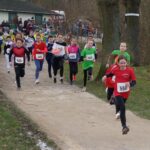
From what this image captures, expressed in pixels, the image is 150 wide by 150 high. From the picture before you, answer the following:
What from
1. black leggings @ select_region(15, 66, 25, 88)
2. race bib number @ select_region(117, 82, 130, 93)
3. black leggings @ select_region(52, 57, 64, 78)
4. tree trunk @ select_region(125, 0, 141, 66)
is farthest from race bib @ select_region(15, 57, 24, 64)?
tree trunk @ select_region(125, 0, 141, 66)

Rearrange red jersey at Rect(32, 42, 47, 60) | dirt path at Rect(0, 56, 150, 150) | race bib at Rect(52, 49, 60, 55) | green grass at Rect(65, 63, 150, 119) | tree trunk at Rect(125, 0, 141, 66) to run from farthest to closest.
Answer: tree trunk at Rect(125, 0, 141, 66) < red jersey at Rect(32, 42, 47, 60) < race bib at Rect(52, 49, 60, 55) < green grass at Rect(65, 63, 150, 119) < dirt path at Rect(0, 56, 150, 150)

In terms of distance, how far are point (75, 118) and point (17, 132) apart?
6.53 ft

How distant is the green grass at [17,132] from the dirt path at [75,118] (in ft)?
0.66

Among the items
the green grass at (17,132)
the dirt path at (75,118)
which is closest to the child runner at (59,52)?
the dirt path at (75,118)

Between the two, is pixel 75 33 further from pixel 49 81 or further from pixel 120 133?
pixel 120 133

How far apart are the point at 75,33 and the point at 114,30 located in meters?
24.3

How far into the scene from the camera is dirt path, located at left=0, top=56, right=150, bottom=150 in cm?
961

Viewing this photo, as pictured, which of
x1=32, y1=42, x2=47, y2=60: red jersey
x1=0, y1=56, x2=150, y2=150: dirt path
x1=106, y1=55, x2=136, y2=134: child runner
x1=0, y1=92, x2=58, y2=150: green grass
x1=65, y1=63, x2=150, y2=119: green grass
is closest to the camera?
x1=0, y1=92, x2=58, y2=150: green grass

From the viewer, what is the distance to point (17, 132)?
10.3 meters

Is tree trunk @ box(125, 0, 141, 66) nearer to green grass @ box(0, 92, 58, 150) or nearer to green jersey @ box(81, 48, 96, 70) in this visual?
green jersey @ box(81, 48, 96, 70)

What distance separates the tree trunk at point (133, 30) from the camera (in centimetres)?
2438

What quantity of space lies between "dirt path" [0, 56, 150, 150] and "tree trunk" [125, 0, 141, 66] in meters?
7.81

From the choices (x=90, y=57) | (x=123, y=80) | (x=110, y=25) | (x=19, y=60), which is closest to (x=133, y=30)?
(x=110, y=25)

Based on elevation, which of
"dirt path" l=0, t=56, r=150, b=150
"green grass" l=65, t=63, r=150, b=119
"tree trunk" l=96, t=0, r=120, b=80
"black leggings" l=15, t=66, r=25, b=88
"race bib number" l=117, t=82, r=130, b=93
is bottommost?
"green grass" l=65, t=63, r=150, b=119
